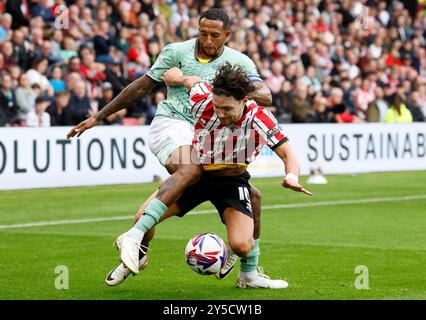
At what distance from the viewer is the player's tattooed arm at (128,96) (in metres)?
9.80

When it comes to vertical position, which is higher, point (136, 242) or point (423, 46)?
point (423, 46)

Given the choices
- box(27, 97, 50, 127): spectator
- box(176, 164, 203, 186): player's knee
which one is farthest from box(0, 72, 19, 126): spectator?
box(176, 164, 203, 186): player's knee

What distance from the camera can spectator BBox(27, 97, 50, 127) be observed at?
19.9 metres

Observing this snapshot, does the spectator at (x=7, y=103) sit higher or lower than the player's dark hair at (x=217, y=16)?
lower

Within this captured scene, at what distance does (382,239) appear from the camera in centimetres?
1291

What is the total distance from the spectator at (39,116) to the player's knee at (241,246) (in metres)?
11.5

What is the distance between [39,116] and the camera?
20.0 meters

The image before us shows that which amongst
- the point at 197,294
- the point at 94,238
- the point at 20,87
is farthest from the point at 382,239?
the point at 20,87

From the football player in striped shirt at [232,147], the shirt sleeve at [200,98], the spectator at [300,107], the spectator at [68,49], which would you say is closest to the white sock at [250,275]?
the football player in striped shirt at [232,147]

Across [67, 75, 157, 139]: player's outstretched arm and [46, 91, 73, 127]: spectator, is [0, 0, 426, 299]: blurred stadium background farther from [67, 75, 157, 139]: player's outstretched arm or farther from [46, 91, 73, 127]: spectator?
[67, 75, 157, 139]: player's outstretched arm

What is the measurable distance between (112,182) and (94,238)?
722cm

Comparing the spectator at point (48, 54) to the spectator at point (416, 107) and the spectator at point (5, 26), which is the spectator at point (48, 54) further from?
the spectator at point (416, 107)

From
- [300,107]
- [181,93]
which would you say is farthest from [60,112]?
[181,93]
